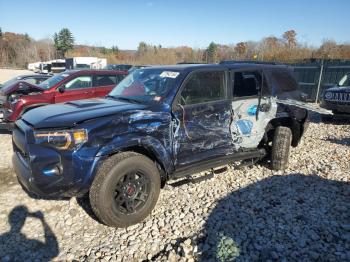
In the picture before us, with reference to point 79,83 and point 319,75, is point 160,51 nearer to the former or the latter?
point 319,75

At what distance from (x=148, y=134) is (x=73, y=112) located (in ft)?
3.16

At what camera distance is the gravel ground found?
322 centimetres

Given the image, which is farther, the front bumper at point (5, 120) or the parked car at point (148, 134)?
the front bumper at point (5, 120)

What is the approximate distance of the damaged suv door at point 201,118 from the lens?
13.4 ft

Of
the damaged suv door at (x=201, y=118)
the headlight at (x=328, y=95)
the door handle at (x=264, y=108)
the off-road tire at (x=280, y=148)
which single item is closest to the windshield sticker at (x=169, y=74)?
the damaged suv door at (x=201, y=118)

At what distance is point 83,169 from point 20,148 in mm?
1016

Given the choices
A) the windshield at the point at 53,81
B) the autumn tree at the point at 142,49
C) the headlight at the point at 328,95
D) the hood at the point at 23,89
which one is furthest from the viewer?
the autumn tree at the point at 142,49

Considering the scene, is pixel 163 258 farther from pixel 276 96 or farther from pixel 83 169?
pixel 276 96

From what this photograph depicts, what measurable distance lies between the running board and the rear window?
1202 millimetres

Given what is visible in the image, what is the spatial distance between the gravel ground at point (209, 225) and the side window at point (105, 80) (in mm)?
4283

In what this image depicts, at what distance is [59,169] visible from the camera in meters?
3.27

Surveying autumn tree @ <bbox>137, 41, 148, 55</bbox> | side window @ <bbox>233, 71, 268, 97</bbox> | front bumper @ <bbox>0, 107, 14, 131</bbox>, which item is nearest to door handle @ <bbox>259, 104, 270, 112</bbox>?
side window @ <bbox>233, 71, 268, 97</bbox>

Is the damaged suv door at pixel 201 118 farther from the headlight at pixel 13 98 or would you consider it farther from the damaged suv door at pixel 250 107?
the headlight at pixel 13 98

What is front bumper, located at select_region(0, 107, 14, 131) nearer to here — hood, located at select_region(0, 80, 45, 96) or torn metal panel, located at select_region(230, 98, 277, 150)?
hood, located at select_region(0, 80, 45, 96)
